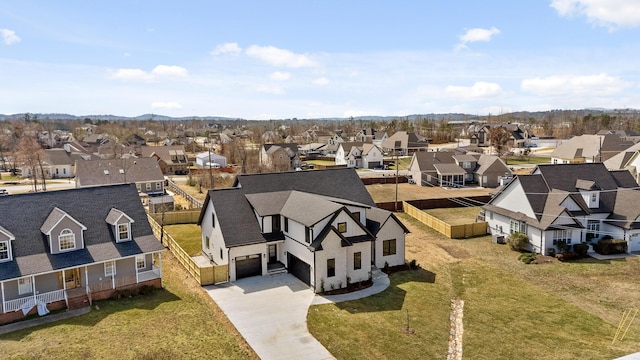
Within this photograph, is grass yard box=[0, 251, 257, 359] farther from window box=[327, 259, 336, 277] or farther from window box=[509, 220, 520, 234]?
window box=[509, 220, 520, 234]

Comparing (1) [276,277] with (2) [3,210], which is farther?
(1) [276,277]

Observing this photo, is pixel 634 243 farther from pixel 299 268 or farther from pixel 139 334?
pixel 139 334

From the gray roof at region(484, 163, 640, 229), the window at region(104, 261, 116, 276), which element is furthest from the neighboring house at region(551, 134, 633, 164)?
the window at region(104, 261, 116, 276)

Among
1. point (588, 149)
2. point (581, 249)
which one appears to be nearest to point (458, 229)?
point (581, 249)

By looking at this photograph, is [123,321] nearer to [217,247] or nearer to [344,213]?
[217,247]

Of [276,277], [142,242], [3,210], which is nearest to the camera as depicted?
[3,210]

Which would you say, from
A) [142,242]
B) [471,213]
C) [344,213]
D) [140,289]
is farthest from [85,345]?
[471,213]

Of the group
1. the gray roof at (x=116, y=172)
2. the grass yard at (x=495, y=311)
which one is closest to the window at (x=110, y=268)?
the grass yard at (x=495, y=311)
